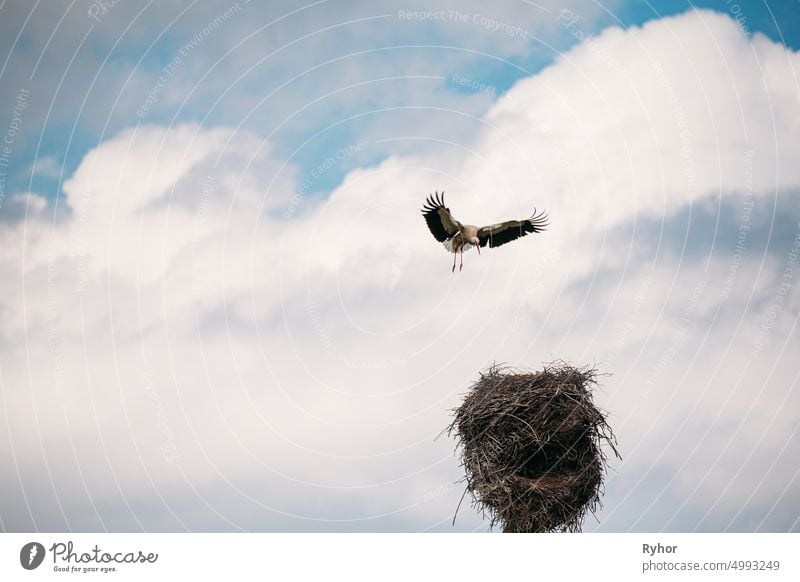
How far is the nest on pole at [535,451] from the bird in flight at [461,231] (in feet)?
12.6

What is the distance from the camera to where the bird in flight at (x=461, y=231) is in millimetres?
19469

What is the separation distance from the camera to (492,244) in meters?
20.4

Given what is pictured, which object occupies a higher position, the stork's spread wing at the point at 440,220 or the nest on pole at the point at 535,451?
the stork's spread wing at the point at 440,220

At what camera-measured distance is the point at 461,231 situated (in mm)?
19797

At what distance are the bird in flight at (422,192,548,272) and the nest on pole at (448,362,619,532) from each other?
385 cm

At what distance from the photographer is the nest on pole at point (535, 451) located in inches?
634

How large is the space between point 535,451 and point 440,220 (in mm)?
5612

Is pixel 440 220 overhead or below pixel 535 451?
overhead

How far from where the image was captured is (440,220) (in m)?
19.7

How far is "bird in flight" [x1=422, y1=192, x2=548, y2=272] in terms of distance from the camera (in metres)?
19.5
